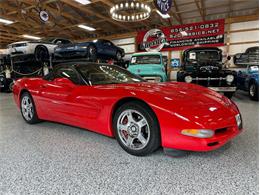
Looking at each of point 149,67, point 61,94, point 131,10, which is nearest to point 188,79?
point 149,67

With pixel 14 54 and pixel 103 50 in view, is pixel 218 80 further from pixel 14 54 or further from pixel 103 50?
pixel 14 54

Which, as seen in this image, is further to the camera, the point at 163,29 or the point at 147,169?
the point at 163,29

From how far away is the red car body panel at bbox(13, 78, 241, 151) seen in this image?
1.77 metres

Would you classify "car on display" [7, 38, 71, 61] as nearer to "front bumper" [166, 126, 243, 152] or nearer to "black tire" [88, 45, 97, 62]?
"black tire" [88, 45, 97, 62]

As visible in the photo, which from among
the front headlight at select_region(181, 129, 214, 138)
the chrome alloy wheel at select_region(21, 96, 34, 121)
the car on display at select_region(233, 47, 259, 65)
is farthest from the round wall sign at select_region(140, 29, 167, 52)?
the front headlight at select_region(181, 129, 214, 138)

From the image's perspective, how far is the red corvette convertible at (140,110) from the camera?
69.7 inches

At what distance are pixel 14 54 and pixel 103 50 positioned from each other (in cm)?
357

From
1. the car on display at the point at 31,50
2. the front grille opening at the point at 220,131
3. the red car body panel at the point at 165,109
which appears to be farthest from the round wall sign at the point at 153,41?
the front grille opening at the point at 220,131

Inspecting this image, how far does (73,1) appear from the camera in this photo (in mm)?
9102

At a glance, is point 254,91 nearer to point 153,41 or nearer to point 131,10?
point 131,10

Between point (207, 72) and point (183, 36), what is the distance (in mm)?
7318

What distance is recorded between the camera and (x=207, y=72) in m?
5.67

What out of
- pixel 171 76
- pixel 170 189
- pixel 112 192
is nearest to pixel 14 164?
Result: pixel 112 192

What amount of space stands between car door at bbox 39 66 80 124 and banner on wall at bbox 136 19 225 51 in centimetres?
1058
